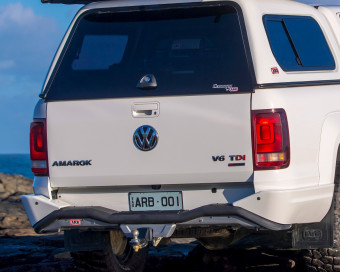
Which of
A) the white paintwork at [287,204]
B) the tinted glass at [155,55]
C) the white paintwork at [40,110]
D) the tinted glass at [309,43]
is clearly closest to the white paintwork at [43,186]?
the white paintwork at [40,110]

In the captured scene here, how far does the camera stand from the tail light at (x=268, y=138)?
5.65 m

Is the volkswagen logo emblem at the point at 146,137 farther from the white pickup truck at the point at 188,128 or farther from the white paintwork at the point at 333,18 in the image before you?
the white paintwork at the point at 333,18

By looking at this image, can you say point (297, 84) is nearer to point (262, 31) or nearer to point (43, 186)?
point (262, 31)

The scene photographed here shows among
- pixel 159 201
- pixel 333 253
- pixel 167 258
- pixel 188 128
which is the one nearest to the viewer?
pixel 188 128

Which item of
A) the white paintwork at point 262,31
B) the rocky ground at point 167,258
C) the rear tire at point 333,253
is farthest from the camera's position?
the rocky ground at point 167,258

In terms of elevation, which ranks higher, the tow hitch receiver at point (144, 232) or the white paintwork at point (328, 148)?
the white paintwork at point (328, 148)

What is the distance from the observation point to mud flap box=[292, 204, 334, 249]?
616 centimetres

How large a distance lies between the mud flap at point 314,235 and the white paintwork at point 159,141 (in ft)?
2.44

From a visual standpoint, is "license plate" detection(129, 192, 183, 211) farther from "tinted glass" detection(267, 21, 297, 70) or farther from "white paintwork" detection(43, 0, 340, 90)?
"tinted glass" detection(267, 21, 297, 70)

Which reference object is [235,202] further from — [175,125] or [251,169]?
[175,125]

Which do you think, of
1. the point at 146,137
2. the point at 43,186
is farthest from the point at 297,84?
the point at 43,186

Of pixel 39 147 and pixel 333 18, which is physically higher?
pixel 333 18

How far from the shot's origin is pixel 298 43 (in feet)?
20.9

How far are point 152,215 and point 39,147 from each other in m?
0.97
